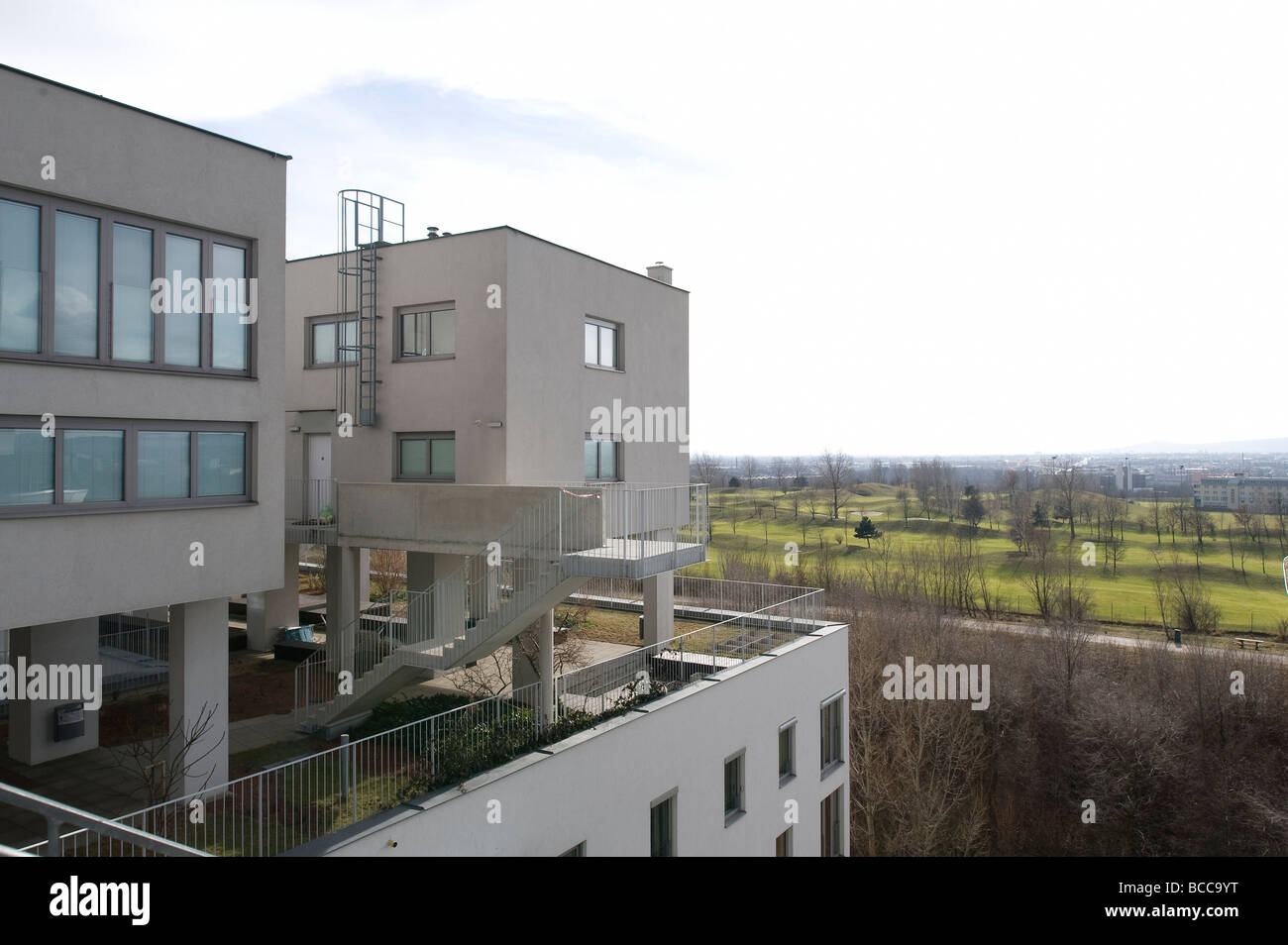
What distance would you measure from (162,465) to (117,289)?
2.53 m

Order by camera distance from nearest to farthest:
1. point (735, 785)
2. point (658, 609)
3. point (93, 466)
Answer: point (93, 466), point (735, 785), point (658, 609)

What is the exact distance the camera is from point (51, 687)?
14.3 m

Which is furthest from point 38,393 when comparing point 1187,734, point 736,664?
point 1187,734

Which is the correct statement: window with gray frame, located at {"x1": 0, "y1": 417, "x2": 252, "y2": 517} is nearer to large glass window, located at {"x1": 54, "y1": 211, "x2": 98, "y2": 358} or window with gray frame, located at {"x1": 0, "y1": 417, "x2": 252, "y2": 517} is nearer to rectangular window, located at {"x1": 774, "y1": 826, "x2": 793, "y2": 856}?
large glass window, located at {"x1": 54, "y1": 211, "x2": 98, "y2": 358}

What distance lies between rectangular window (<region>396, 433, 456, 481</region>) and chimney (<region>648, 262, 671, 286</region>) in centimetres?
830

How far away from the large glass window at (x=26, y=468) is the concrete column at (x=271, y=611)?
11.3 meters

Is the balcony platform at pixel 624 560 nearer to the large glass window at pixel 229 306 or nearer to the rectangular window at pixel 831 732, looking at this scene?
the large glass window at pixel 229 306

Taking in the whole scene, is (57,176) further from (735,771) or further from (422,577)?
(735,771)

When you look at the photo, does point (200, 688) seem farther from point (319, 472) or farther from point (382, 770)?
point (319, 472)

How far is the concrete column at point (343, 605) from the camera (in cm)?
1753

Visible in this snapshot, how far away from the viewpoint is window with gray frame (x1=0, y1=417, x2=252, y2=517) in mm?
10523

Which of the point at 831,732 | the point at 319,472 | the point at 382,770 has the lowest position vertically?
the point at 831,732

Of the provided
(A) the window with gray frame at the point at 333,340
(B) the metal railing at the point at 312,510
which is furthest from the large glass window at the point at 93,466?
(A) the window with gray frame at the point at 333,340

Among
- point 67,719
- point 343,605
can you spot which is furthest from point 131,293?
point 343,605
